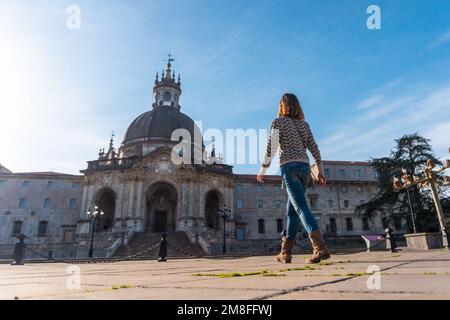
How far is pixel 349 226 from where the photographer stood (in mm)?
47969

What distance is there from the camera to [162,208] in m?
39.7

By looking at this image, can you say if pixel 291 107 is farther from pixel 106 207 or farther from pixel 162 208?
pixel 106 207

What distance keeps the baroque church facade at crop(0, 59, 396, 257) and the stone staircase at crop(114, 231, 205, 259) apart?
64 cm

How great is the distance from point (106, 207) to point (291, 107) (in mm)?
39967

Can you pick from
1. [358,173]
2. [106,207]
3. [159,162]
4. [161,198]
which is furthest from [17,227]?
[358,173]

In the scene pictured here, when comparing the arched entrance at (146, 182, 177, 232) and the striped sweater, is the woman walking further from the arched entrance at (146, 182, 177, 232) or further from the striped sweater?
the arched entrance at (146, 182, 177, 232)

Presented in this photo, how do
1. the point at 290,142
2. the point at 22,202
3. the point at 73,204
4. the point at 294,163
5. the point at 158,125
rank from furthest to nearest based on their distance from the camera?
the point at 158,125
the point at 73,204
the point at 22,202
the point at 290,142
the point at 294,163

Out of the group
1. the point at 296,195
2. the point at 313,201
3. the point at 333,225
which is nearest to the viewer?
the point at 296,195

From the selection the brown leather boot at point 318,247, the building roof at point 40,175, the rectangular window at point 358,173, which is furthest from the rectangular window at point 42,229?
the rectangular window at point 358,173

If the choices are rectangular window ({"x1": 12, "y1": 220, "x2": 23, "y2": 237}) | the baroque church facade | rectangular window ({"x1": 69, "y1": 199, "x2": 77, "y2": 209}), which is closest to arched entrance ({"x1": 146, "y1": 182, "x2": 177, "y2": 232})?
the baroque church facade
